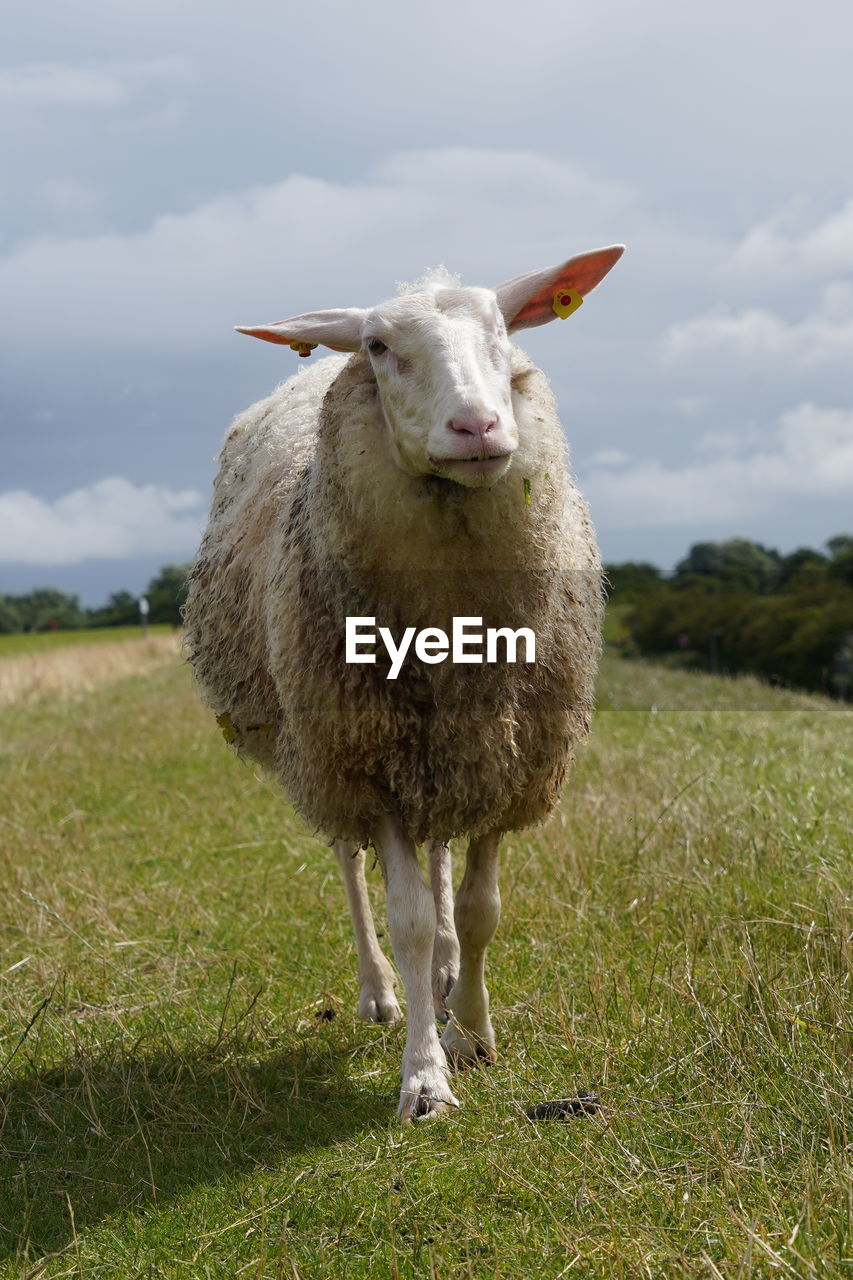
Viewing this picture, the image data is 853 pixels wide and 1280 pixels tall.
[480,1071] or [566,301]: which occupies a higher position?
[566,301]

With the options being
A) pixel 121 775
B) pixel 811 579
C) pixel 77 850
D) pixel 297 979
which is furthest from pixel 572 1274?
pixel 811 579

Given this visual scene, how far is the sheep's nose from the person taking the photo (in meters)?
2.93

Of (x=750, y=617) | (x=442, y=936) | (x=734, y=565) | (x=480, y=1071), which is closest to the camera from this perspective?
(x=480, y=1071)

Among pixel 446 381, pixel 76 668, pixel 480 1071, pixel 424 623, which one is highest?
pixel 446 381

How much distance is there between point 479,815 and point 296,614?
0.82 metres

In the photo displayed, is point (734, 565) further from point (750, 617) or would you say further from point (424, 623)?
point (424, 623)

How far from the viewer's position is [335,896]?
559 cm

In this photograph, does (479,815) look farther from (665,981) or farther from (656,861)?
(656,861)

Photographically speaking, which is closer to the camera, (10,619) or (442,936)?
(442,936)

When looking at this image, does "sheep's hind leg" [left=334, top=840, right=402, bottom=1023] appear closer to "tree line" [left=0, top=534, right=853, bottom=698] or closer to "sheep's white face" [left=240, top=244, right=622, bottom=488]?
"sheep's white face" [left=240, top=244, right=622, bottom=488]

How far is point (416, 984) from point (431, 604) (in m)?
1.07

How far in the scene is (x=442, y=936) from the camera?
4.28 metres

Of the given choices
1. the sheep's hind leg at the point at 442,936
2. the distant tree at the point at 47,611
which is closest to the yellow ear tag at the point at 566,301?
the sheep's hind leg at the point at 442,936

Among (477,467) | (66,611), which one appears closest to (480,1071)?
(477,467)
